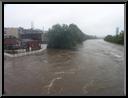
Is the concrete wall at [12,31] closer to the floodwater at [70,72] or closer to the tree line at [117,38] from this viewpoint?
the floodwater at [70,72]

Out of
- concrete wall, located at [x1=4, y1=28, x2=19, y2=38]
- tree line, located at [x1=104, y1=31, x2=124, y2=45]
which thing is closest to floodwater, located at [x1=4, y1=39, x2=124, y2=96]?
tree line, located at [x1=104, y1=31, x2=124, y2=45]

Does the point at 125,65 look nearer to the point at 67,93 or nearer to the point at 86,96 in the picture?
the point at 86,96

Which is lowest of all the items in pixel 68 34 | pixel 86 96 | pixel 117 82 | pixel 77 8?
pixel 86 96

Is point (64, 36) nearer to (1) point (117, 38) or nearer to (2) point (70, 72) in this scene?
(2) point (70, 72)

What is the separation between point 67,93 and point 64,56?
31.1 inches

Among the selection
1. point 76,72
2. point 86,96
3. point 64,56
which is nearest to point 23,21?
point 64,56

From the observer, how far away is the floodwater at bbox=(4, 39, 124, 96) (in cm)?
452

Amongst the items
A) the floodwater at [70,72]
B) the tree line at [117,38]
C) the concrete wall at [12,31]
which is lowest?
the floodwater at [70,72]

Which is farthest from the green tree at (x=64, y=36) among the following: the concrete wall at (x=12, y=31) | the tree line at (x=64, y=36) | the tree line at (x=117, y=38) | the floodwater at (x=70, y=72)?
the concrete wall at (x=12, y=31)

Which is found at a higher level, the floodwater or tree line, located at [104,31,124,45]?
tree line, located at [104,31,124,45]

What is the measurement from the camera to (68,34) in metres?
4.76

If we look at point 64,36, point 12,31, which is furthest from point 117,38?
point 12,31

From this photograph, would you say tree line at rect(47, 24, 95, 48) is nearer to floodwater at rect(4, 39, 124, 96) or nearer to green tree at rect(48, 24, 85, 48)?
green tree at rect(48, 24, 85, 48)

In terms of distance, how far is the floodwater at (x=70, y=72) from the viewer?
4523mm
